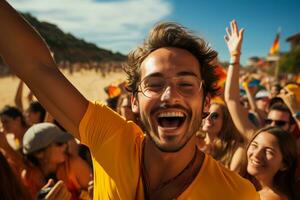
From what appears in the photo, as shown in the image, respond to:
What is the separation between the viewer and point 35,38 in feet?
5.03

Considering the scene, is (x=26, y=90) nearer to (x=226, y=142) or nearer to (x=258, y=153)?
(x=226, y=142)

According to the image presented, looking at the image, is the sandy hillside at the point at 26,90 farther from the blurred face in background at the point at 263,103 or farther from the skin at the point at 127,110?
the skin at the point at 127,110

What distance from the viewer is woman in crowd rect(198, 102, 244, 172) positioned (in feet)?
12.3

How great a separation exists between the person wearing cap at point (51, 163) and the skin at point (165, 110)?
4.99 feet

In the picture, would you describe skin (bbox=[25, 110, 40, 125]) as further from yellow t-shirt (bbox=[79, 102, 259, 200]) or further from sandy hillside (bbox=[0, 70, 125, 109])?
sandy hillside (bbox=[0, 70, 125, 109])

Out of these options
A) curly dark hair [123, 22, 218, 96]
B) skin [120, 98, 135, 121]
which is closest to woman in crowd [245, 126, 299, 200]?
curly dark hair [123, 22, 218, 96]

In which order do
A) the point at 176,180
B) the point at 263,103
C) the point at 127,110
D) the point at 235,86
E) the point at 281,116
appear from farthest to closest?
the point at 263,103
the point at 127,110
the point at 281,116
the point at 235,86
the point at 176,180

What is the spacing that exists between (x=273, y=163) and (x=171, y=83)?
1492 mm

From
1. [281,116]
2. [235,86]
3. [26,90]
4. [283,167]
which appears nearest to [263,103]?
[281,116]

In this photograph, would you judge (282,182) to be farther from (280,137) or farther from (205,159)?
(205,159)

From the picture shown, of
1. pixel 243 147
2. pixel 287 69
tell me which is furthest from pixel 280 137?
pixel 287 69

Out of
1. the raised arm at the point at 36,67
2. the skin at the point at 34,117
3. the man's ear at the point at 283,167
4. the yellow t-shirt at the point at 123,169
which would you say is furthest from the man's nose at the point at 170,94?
the skin at the point at 34,117

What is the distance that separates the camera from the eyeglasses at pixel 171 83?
1622 mm

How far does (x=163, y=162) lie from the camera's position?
1.68m
